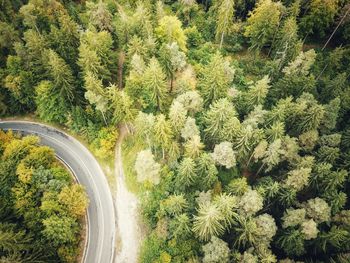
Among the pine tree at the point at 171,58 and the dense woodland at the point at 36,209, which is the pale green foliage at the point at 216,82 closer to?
the pine tree at the point at 171,58

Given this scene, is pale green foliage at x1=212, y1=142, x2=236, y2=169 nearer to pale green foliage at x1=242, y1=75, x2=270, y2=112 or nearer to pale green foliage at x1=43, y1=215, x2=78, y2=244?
pale green foliage at x1=242, y1=75, x2=270, y2=112

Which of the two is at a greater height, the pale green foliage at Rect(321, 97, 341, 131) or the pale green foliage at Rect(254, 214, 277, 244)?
A: the pale green foliage at Rect(321, 97, 341, 131)

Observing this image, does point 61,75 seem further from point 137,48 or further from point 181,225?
point 181,225

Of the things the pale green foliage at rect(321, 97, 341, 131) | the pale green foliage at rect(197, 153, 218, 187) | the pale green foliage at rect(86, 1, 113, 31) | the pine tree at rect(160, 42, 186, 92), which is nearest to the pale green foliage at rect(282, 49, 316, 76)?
the pale green foliage at rect(321, 97, 341, 131)

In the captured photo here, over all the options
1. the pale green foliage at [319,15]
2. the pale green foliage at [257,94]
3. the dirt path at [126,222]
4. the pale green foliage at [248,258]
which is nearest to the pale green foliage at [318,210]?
the pale green foliage at [248,258]

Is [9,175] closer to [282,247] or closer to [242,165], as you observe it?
[242,165]
